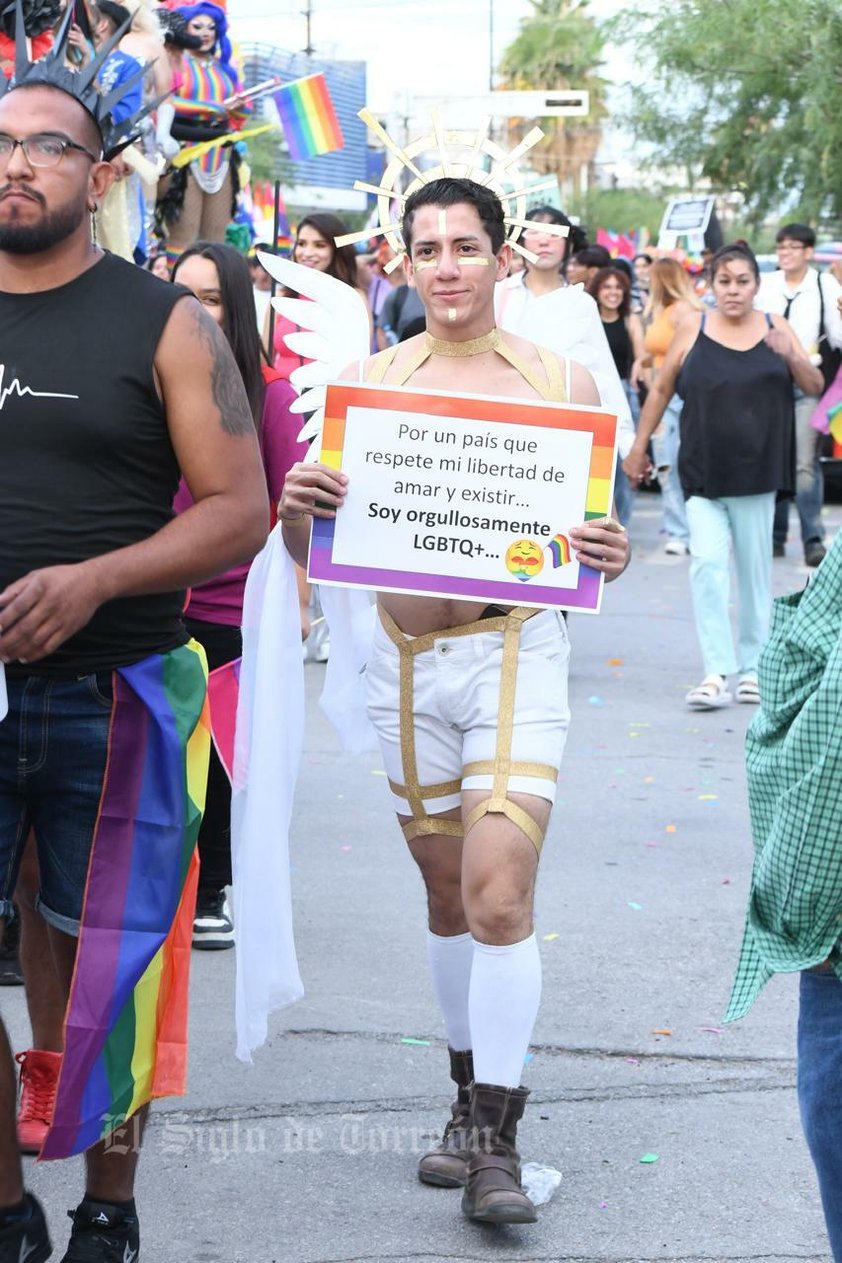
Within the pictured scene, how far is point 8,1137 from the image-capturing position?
3.42 m

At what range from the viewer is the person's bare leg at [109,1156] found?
143 inches

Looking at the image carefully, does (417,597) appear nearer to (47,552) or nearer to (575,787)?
(47,552)

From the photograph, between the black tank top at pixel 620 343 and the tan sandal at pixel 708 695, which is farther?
the black tank top at pixel 620 343

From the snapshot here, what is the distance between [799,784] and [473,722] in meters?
1.76

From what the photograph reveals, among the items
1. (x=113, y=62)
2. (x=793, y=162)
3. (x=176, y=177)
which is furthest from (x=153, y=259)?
(x=793, y=162)

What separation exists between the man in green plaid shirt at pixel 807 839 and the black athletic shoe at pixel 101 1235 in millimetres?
1527

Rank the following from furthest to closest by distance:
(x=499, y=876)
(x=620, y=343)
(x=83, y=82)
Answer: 1. (x=620, y=343)
2. (x=499, y=876)
3. (x=83, y=82)

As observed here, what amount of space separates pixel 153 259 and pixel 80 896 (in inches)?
238

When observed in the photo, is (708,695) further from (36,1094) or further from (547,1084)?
(36,1094)

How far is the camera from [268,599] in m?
4.36

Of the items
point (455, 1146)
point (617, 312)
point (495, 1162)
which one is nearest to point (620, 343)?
point (617, 312)

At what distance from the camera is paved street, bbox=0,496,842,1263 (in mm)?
3951

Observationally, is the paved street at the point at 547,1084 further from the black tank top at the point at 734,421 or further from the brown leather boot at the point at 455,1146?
the black tank top at the point at 734,421

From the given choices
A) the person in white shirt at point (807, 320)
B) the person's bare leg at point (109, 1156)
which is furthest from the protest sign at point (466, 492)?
the person in white shirt at point (807, 320)
